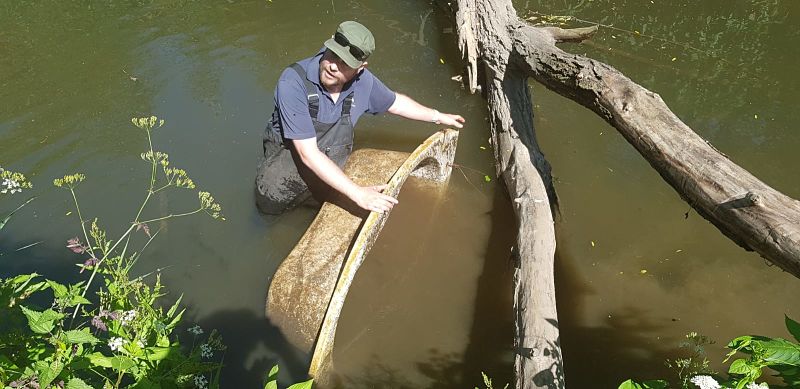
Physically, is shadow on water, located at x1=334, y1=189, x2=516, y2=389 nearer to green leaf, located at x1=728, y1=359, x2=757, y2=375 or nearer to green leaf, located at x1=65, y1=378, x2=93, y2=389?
green leaf, located at x1=65, y1=378, x2=93, y2=389

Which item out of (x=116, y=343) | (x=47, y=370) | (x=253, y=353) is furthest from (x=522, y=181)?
(x=47, y=370)

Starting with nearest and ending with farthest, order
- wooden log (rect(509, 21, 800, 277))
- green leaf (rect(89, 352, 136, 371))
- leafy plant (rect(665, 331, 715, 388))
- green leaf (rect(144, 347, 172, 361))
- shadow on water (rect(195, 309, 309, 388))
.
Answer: green leaf (rect(89, 352, 136, 371))
green leaf (rect(144, 347, 172, 361))
leafy plant (rect(665, 331, 715, 388))
wooden log (rect(509, 21, 800, 277))
shadow on water (rect(195, 309, 309, 388))

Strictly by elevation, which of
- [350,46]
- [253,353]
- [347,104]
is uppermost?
[350,46]

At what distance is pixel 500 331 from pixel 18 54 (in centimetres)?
644

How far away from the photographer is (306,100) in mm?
4160

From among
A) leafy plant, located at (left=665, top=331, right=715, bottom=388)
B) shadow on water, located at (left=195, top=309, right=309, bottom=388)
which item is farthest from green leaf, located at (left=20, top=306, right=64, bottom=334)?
leafy plant, located at (left=665, top=331, right=715, bottom=388)

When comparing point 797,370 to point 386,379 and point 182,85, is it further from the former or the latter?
point 182,85

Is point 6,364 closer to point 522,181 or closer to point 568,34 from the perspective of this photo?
point 522,181

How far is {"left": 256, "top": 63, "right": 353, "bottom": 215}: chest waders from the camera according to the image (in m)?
4.54

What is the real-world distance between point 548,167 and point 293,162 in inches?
81.2

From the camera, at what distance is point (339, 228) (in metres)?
4.08

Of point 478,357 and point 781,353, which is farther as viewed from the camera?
point 478,357

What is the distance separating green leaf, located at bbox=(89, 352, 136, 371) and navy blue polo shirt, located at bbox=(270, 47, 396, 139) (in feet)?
6.88

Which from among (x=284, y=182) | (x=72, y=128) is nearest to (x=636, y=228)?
(x=284, y=182)
